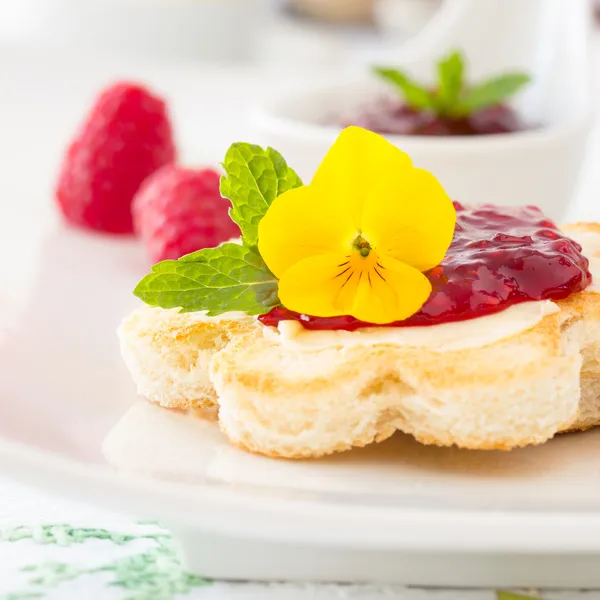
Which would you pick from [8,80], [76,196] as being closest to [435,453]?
[76,196]

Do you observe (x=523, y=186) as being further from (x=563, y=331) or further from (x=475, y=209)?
(x=563, y=331)

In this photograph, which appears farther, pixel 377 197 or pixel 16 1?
pixel 16 1

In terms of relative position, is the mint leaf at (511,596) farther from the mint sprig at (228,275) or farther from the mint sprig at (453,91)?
the mint sprig at (453,91)

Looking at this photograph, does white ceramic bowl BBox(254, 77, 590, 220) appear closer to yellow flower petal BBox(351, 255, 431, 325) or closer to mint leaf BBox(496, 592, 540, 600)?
yellow flower petal BBox(351, 255, 431, 325)

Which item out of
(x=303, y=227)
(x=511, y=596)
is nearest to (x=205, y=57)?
(x=303, y=227)

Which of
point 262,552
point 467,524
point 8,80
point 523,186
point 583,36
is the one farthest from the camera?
point 8,80
